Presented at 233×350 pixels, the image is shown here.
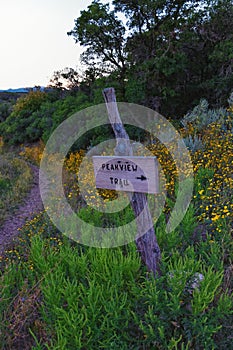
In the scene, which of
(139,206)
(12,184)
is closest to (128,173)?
(139,206)

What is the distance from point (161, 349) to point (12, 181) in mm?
6666

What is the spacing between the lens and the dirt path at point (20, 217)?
4560 millimetres

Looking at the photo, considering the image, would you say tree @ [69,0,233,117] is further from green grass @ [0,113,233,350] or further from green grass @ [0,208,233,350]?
green grass @ [0,208,233,350]

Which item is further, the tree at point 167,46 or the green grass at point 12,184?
the tree at point 167,46

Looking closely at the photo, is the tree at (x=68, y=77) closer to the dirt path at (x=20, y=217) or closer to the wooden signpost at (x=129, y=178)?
the dirt path at (x=20, y=217)

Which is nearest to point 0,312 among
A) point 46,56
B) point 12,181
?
point 12,181

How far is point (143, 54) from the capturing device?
844 centimetres

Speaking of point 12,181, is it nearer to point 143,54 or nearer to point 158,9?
point 143,54

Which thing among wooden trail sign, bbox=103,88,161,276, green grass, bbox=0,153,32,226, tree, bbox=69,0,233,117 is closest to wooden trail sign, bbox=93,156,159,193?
wooden trail sign, bbox=103,88,161,276

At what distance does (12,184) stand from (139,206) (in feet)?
18.7

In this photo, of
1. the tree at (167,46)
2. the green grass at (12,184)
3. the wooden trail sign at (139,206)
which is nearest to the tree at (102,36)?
the tree at (167,46)

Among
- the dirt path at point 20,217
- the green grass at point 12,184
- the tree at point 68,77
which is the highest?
the tree at point 68,77

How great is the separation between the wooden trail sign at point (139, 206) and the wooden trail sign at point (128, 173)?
0.11m

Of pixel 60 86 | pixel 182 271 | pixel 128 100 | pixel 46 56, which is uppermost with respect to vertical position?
pixel 46 56
